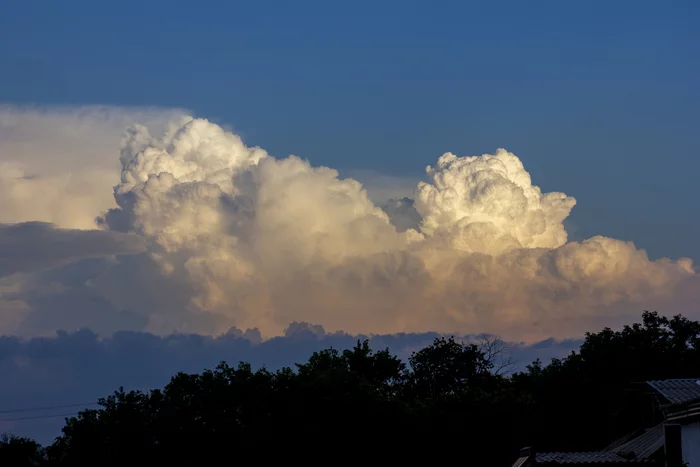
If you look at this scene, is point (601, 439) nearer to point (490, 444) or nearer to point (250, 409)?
point (490, 444)

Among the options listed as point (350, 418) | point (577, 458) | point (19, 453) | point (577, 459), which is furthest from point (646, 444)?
point (19, 453)

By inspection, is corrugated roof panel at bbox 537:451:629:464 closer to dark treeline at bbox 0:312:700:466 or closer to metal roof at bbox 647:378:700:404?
metal roof at bbox 647:378:700:404

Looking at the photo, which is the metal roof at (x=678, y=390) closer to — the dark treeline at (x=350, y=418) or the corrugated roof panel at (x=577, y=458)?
the corrugated roof panel at (x=577, y=458)

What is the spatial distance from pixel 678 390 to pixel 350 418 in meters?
28.4

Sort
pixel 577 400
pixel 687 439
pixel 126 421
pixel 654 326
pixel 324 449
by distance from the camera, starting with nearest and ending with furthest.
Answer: pixel 687 439 < pixel 324 449 < pixel 126 421 < pixel 577 400 < pixel 654 326

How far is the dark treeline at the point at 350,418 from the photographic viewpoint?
5609 cm

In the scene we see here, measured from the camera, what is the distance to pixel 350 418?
56594 millimetres

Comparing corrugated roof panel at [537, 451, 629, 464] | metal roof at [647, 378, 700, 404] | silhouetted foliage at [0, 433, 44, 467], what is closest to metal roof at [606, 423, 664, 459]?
metal roof at [647, 378, 700, 404]

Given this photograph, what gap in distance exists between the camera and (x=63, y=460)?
62.3 meters

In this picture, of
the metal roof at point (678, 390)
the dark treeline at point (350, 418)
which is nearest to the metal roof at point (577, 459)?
the metal roof at point (678, 390)

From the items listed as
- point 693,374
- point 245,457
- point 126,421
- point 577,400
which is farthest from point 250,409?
point 693,374

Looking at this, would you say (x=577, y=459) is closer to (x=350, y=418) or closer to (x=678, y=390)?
(x=678, y=390)

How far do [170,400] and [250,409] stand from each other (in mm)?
6589

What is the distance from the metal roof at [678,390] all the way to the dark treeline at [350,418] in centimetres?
1886
